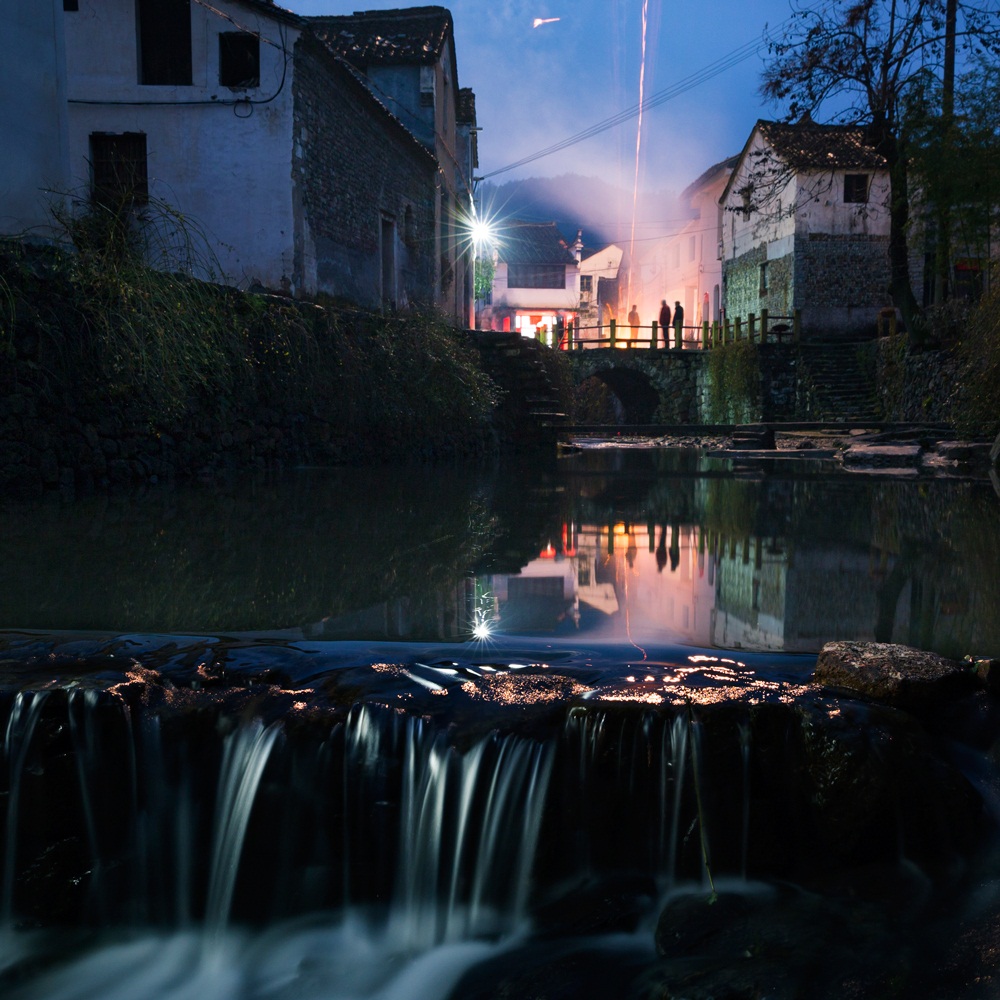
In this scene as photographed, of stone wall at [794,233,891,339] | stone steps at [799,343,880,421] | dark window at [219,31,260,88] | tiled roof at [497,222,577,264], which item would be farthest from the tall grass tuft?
tiled roof at [497,222,577,264]

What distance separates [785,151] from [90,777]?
29211 millimetres

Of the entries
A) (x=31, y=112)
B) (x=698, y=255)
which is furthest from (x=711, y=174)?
(x=31, y=112)

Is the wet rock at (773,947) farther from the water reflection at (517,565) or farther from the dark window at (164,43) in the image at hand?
the dark window at (164,43)

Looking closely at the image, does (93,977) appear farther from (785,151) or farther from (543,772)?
(785,151)

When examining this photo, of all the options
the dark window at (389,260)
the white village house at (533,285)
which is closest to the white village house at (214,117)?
the dark window at (389,260)

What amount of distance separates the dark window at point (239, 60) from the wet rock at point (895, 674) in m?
14.3

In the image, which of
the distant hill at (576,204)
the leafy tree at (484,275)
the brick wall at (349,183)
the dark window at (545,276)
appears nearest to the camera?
the brick wall at (349,183)

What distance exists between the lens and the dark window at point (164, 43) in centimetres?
1462

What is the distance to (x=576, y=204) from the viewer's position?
82062mm

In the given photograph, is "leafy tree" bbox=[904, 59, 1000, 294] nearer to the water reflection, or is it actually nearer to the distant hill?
the water reflection

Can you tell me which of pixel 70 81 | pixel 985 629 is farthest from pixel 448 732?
pixel 70 81

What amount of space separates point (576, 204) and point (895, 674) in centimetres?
8347

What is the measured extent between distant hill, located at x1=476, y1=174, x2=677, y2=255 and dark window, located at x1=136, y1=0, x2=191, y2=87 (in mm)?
54154

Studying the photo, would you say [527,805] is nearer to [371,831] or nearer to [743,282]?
[371,831]
